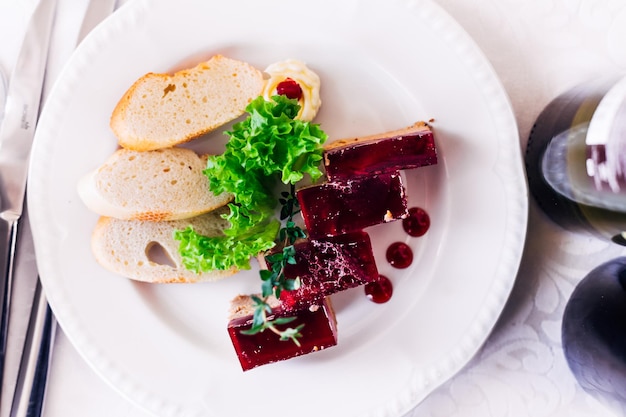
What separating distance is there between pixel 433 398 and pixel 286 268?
2.01 ft

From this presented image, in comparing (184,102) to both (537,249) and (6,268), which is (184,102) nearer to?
(6,268)

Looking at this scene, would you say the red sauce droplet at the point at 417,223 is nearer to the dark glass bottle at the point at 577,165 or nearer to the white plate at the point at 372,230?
the white plate at the point at 372,230

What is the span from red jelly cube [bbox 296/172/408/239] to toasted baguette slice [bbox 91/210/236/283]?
12.0 inches

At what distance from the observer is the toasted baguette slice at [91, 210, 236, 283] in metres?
1.55

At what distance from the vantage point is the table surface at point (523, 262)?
159 cm

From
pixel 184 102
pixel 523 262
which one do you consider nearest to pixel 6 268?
pixel 184 102

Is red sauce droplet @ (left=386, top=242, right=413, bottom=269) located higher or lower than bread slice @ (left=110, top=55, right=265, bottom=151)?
lower

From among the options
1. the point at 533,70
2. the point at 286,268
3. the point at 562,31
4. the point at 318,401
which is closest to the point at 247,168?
the point at 286,268

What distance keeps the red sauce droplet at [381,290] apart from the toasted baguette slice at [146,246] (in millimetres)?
408

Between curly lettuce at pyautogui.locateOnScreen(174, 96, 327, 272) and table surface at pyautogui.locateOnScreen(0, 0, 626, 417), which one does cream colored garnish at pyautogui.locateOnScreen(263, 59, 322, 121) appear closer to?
curly lettuce at pyautogui.locateOnScreen(174, 96, 327, 272)

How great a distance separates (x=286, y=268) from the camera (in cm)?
146

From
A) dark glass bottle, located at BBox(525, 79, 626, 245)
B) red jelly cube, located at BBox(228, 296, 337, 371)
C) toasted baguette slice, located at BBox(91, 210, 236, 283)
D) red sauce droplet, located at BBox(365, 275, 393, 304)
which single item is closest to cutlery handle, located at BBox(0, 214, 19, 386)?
toasted baguette slice, located at BBox(91, 210, 236, 283)

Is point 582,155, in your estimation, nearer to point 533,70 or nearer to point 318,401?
point 533,70

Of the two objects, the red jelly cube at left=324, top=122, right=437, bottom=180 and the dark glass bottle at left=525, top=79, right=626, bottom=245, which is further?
the red jelly cube at left=324, top=122, right=437, bottom=180
